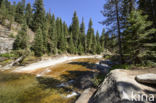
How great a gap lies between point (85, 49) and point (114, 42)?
3745 centimetres

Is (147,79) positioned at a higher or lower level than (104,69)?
higher

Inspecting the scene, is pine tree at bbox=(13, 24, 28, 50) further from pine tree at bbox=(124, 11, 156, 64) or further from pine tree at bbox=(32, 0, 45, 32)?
pine tree at bbox=(124, 11, 156, 64)

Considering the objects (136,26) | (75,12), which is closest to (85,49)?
(75,12)

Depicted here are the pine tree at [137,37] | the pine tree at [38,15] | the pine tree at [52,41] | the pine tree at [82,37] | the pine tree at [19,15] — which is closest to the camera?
the pine tree at [137,37]

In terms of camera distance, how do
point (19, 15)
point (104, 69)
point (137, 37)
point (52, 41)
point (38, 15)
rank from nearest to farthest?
1. point (137, 37)
2. point (104, 69)
3. point (52, 41)
4. point (38, 15)
5. point (19, 15)

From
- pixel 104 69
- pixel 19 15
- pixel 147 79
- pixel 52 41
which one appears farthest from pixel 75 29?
pixel 147 79

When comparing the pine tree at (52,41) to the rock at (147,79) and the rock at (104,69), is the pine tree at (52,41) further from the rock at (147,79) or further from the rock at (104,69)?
the rock at (147,79)

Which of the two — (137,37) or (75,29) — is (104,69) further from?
(75,29)

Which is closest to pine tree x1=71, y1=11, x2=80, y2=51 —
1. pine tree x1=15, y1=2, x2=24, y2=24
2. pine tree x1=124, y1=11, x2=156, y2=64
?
pine tree x1=15, y1=2, x2=24, y2=24

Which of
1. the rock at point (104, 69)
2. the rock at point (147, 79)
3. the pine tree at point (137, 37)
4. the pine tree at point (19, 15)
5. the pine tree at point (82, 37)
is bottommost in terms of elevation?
the rock at point (104, 69)

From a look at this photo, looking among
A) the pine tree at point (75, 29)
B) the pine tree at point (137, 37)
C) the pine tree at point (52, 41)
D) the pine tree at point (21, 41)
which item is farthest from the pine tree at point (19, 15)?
the pine tree at point (137, 37)

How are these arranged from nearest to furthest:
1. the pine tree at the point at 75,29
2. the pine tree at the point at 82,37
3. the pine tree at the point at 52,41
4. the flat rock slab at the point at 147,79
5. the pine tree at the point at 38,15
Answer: the flat rock slab at the point at 147,79
the pine tree at the point at 52,41
the pine tree at the point at 38,15
the pine tree at the point at 75,29
the pine tree at the point at 82,37

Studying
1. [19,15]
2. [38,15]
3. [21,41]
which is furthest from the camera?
[19,15]

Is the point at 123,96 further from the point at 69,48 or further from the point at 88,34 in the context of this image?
the point at 88,34
